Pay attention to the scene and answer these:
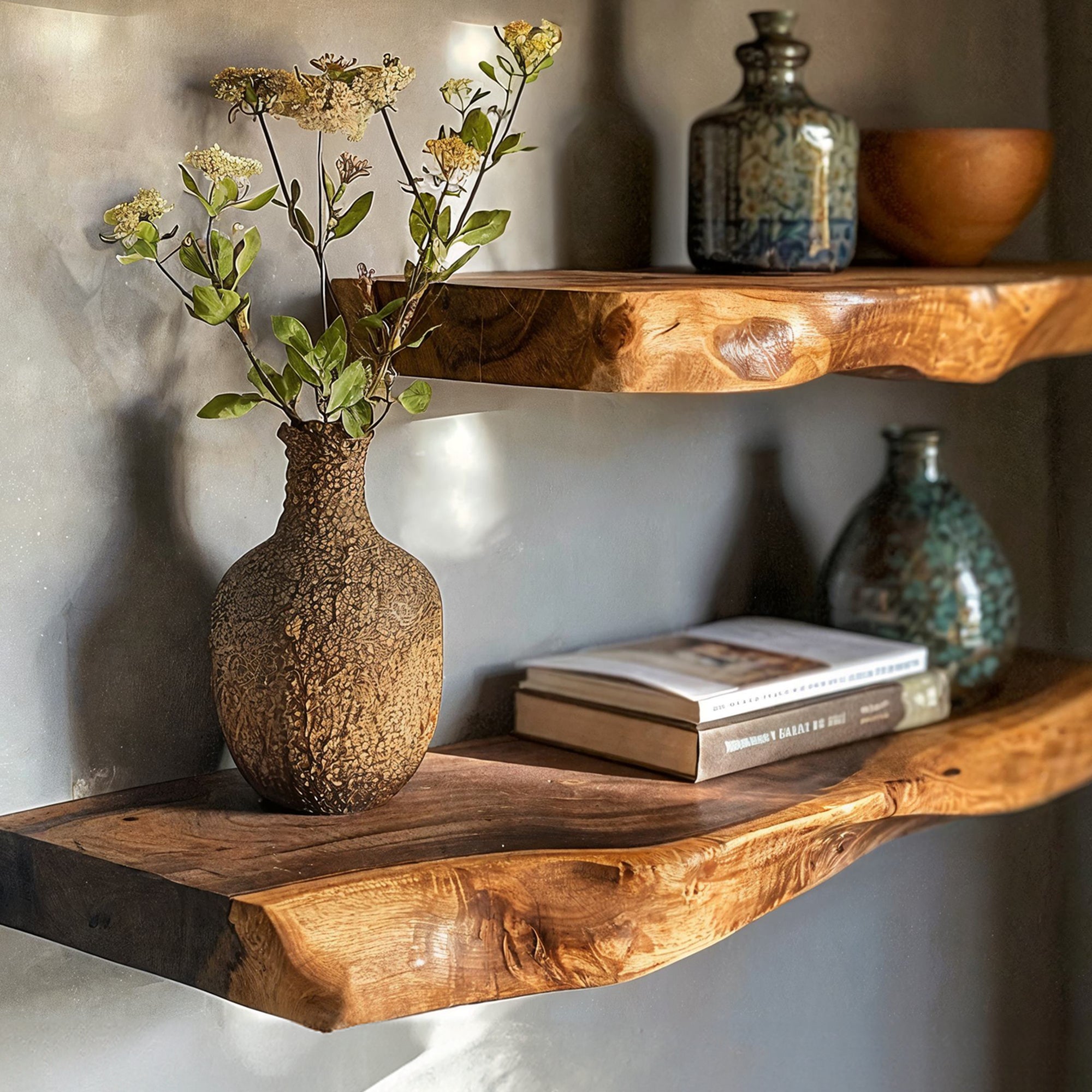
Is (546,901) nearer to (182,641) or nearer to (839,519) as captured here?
(182,641)

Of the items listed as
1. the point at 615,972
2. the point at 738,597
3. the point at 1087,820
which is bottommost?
the point at 1087,820

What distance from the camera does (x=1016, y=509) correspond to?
1216mm

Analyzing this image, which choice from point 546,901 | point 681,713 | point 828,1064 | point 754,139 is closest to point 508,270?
point 754,139

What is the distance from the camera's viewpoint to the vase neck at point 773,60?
2.85 feet

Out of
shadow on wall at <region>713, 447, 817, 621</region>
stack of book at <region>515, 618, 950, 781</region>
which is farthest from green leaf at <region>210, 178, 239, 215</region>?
shadow on wall at <region>713, 447, 817, 621</region>

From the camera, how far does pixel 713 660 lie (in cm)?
90

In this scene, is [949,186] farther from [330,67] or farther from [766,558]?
[330,67]

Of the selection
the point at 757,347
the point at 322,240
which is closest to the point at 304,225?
the point at 322,240

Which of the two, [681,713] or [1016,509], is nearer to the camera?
[681,713]

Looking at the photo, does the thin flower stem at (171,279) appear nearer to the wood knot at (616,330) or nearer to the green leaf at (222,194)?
the green leaf at (222,194)

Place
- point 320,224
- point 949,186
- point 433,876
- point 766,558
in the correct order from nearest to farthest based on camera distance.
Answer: point 433,876 → point 320,224 → point 949,186 → point 766,558

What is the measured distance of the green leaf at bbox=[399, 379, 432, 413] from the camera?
A: 706 millimetres

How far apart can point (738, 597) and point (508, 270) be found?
32 cm

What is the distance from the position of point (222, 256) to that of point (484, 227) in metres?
0.13
